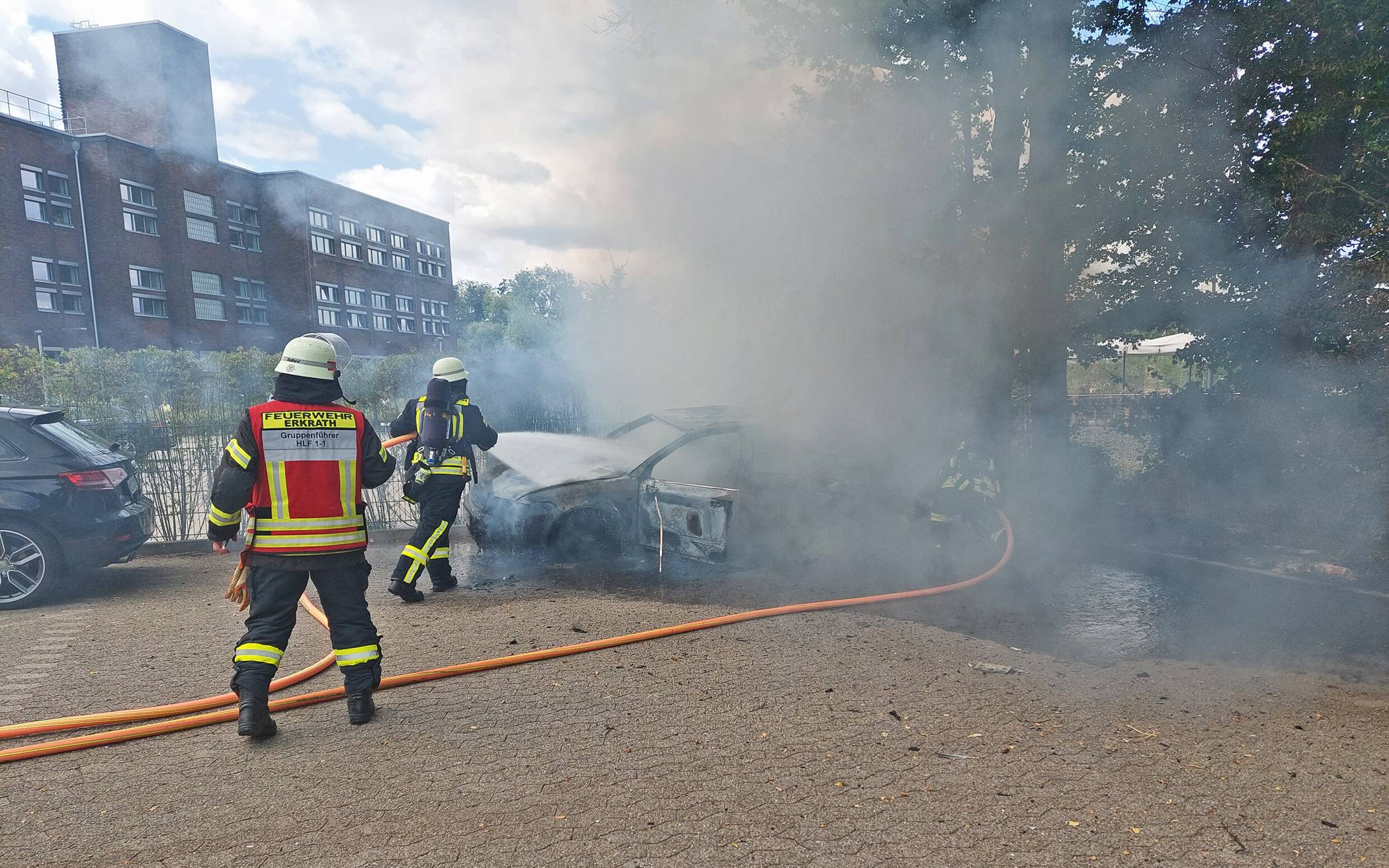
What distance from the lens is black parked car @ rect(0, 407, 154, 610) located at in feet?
16.9

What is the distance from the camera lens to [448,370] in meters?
5.54

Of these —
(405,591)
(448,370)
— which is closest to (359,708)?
(405,591)

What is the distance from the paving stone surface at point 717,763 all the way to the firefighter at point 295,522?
28 cm

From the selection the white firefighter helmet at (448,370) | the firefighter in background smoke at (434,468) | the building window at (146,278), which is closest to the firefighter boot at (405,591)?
the firefighter in background smoke at (434,468)

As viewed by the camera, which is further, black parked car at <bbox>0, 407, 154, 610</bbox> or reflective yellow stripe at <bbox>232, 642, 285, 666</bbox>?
black parked car at <bbox>0, 407, 154, 610</bbox>

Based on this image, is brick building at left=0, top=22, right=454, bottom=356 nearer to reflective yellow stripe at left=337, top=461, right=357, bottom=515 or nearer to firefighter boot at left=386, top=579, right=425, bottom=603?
firefighter boot at left=386, top=579, right=425, bottom=603

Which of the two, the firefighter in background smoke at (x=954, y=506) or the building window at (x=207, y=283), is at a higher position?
the building window at (x=207, y=283)

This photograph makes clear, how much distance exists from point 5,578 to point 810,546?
5.88m

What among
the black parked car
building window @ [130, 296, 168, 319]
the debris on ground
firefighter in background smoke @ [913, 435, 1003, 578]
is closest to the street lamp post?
the black parked car

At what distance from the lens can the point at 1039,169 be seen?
25.5 feet

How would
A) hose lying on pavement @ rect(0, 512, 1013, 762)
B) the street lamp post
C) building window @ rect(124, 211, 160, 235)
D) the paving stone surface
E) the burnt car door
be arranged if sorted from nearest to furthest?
the paving stone surface, hose lying on pavement @ rect(0, 512, 1013, 762), the burnt car door, the street lamp post, building window @ rect(124, 211, 160, 235)

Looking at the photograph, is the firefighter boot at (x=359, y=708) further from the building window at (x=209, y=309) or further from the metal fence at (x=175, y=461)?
the building window at (x=209, y=309)

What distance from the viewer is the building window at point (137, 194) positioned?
26858 millimetres

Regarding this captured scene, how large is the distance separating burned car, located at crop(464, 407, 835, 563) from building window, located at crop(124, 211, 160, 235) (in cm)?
2844
